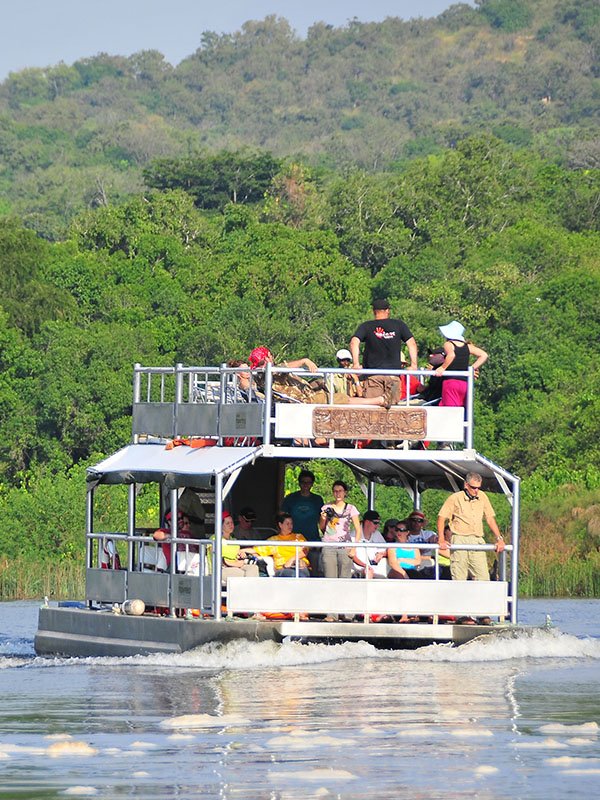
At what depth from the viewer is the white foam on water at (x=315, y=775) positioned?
12.6 m

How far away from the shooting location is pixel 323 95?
17000 cm

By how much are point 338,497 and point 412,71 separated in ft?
520

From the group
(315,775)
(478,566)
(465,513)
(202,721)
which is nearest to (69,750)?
(202,721)

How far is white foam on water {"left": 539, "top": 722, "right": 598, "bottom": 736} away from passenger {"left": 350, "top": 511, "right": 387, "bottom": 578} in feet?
15.1

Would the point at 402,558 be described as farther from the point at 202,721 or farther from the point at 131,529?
the point at 202,721

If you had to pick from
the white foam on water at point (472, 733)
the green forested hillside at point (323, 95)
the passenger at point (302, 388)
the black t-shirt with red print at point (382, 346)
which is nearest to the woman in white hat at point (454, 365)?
the black t-shirt with red print at point (382, 346)

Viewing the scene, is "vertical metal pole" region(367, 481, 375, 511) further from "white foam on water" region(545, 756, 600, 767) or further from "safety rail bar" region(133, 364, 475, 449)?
"white foam on water" region(545, 756, 600, 767)

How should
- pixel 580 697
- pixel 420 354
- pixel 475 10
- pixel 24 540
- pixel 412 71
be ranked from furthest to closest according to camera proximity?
pixel 475 10, pixel 412 71, pixel 420 354, pixel 24 540, pixel 580 697

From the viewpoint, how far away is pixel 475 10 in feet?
636

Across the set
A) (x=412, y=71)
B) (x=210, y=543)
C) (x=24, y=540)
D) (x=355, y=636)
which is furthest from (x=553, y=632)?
(x=412, y=71)

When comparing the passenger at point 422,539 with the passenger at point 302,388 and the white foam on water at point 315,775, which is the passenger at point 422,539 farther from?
the white foam on water at point 315,775

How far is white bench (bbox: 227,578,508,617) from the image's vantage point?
18922mm

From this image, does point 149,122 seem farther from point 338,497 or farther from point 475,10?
point 338,497

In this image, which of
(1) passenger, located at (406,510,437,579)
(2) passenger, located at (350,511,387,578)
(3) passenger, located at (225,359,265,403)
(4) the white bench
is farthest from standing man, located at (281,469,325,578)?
(4) the white bench
